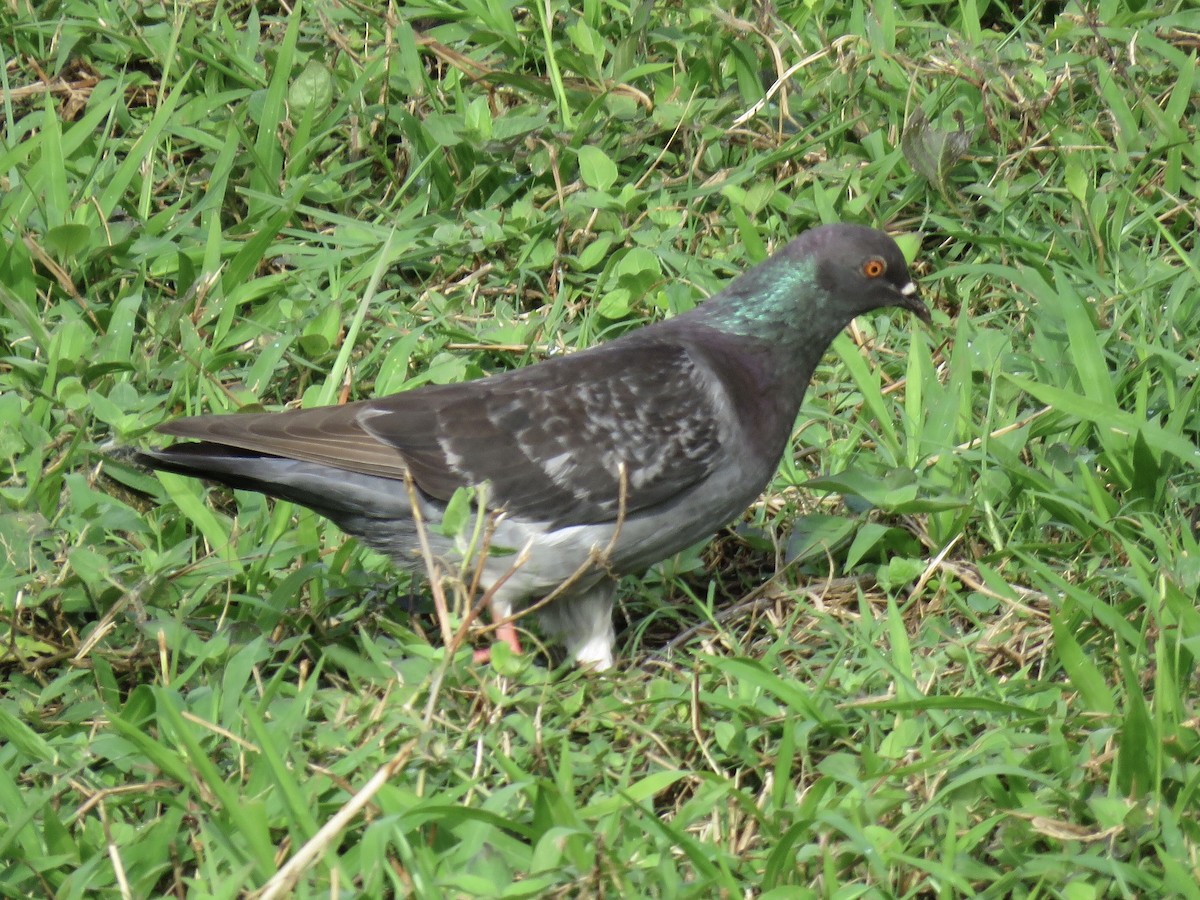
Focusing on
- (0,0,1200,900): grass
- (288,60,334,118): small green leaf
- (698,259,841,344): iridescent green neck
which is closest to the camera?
(0,0,1200,900): grass

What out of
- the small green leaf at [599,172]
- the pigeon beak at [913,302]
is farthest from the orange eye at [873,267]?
the small green leaf at [599,172]

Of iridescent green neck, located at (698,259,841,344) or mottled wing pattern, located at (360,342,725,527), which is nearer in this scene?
mottled wing pattern, located at (360,342,725,527)

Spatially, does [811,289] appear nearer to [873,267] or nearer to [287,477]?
[873,267]

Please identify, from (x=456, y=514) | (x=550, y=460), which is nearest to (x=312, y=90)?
(x=550, y=460)

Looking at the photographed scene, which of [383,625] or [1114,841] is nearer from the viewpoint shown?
[1114,841]

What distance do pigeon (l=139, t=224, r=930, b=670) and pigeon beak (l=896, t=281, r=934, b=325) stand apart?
2.06 feet

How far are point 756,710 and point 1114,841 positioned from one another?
3.20 ft

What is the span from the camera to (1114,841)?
3.62 metres

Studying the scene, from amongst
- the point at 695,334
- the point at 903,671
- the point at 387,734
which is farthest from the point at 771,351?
the point at 387,734

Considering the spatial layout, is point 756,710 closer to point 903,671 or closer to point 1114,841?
point 903,671

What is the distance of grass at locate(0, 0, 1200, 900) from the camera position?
145 inches

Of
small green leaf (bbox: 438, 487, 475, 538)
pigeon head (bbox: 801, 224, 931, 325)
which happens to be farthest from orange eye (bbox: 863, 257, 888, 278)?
small green leaf (bbox: 438, 487, 475, 538)

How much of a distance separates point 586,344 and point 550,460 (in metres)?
1.48

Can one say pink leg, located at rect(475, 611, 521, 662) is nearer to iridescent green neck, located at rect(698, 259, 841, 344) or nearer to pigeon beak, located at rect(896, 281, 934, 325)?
iridescent green neck, located at rect(698, 259, 841, 344)
